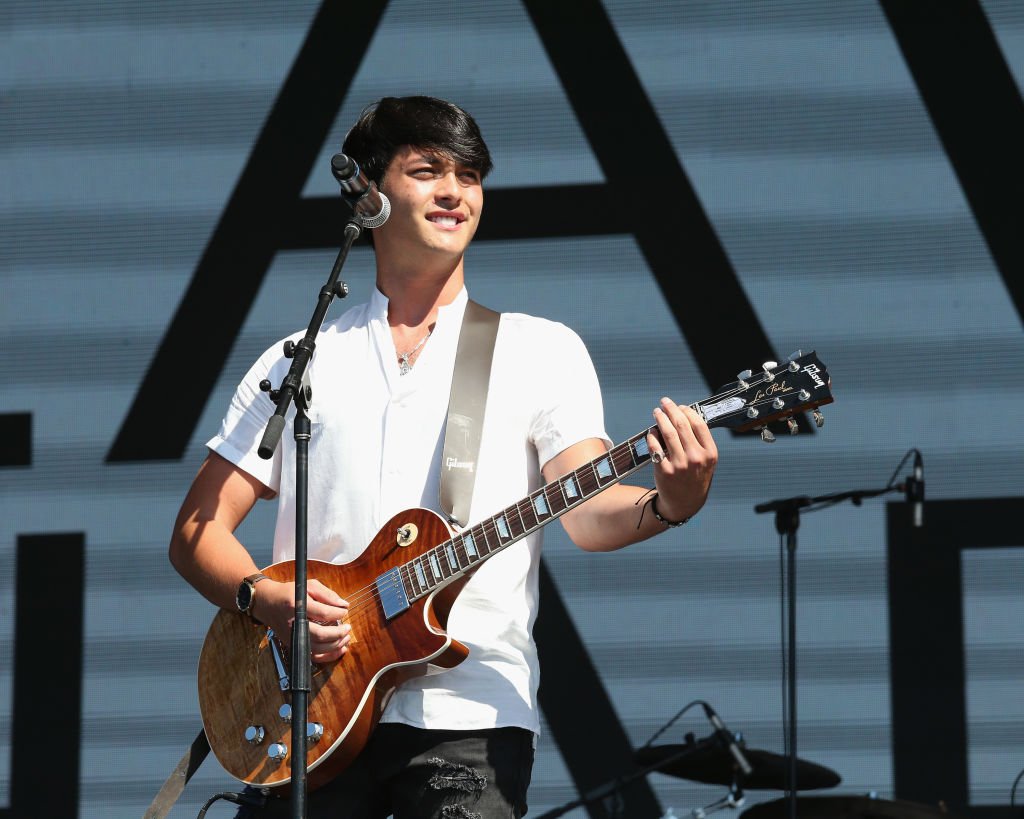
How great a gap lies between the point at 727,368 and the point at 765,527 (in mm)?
513

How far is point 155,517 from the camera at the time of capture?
15.2ft

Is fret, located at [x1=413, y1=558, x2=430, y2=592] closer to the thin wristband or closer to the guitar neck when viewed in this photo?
the guitar neck

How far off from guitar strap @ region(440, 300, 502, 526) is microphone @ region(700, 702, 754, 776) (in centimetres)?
168

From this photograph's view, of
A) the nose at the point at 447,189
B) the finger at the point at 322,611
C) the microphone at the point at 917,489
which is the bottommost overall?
the finger at the point at 322,611

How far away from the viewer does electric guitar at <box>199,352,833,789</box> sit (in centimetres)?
251

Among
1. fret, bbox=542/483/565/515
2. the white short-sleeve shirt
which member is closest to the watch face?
the white short-sleeve shirt

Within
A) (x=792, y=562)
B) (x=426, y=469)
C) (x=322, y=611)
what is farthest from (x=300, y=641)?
(x=792, y=562)

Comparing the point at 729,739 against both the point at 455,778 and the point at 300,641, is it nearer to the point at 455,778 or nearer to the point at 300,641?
the point at 455,778

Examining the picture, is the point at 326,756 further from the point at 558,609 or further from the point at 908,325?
the point at 908,325

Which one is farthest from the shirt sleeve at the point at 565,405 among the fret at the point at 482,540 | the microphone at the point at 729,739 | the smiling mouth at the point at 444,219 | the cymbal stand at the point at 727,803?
the cymbal stand at the point at 727,803

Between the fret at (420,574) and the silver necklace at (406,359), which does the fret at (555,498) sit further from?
the silver necklace at (406,359)

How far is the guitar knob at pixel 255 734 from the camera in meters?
2.67

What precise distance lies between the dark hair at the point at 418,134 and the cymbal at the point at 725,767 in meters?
1.96

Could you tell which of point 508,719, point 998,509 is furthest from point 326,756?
point 998,509
